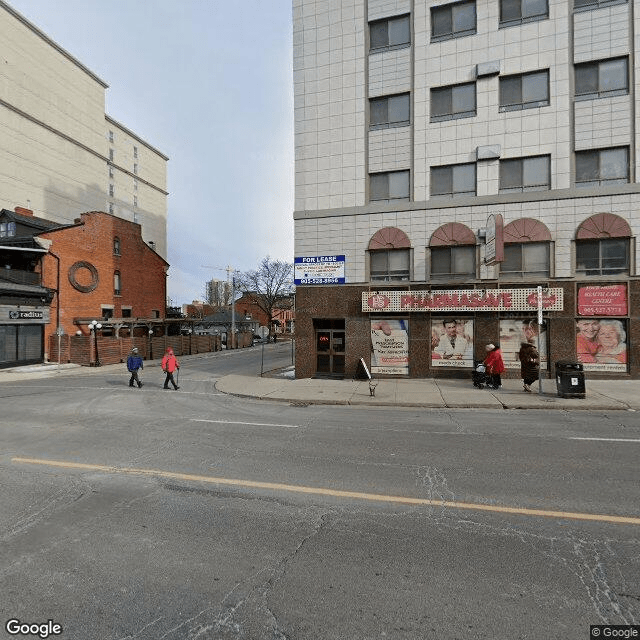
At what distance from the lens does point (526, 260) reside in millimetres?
16016

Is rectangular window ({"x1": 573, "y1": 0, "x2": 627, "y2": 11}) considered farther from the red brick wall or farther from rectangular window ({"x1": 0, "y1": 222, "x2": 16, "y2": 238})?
rectangular window ({"x1": 0, "y1": 222, "x2": 16, "y2": 238})

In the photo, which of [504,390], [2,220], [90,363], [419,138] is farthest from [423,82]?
[2,220]

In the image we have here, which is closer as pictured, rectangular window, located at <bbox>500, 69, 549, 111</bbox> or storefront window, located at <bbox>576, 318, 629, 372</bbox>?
storefront window, located at <bbox>576, 318, 629, 372</bbox>

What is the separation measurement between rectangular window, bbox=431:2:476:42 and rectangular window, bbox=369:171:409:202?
6321 mm

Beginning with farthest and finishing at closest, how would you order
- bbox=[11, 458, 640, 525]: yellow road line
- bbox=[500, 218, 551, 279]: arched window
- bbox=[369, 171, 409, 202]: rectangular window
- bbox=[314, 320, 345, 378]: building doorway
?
bbox=[314, 320, 345, 378]: building doorway, bbox=[369, 171, 409, 202]: rectangular window, bbox=[500, 218, 551, 279]: arched window, bbox=[11, 458, 640, 525]: yellow road line

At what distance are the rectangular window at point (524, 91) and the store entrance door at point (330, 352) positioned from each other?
491 inches

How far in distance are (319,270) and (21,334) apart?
2103 centimetres

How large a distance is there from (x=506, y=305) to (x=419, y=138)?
852 cm

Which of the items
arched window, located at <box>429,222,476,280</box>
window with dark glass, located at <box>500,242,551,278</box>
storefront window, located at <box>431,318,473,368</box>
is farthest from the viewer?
arched window, located at <box>429,222,476,280</box>

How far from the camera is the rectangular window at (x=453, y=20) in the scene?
661 inches

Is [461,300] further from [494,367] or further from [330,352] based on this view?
[330,352]

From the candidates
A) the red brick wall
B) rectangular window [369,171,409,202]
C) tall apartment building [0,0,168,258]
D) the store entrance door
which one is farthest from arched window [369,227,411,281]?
tall apartment building [0,0,168,258]

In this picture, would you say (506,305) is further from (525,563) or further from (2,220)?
(2,220)

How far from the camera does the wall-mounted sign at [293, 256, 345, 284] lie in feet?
58.0
